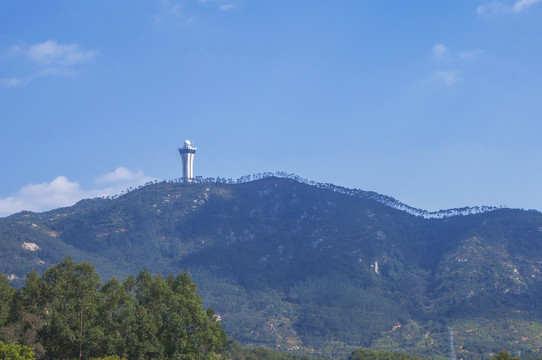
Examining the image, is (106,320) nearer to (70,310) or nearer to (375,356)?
(70,310)

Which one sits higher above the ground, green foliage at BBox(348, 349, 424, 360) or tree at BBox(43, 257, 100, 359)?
tree at BBox(43, 257, 100, 359)

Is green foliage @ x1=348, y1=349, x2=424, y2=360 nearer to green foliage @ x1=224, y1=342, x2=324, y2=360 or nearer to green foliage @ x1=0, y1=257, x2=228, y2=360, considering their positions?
green foliage @ x1=224, y1=342, x2=324, y2=360

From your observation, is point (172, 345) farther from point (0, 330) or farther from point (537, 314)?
point (537, 314)

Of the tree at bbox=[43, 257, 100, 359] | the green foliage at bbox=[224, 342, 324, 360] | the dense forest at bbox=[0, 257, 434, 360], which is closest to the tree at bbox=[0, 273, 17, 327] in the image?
the dense forest at bbox=[0, 257, 434, 360]

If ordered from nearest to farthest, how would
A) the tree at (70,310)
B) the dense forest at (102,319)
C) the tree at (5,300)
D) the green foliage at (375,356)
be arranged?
the dense forest at (102,319), the tree at (70,310), the tree at (5,300), the green foliage at (375,356)

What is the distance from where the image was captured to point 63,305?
7406cm

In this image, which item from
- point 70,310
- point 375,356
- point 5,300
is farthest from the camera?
point 375,356

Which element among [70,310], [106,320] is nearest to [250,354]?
[106,320]

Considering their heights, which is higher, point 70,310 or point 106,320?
point 70,310

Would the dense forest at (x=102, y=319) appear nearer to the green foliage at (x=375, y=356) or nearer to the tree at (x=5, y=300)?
the tree at (x=5, y=300)

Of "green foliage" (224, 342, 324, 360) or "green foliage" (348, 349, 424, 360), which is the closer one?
"green foliage" (224, 342, 324, 360)

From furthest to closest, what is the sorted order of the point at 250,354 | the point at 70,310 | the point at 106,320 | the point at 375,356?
the point at 250,354
the point at 375,356
the point at 70,310
the point at 106,320

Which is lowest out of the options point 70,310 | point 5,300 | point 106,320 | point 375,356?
point 375,356

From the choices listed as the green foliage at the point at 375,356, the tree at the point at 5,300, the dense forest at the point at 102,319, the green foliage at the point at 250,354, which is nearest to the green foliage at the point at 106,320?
the dense forest at the point at 102,319
